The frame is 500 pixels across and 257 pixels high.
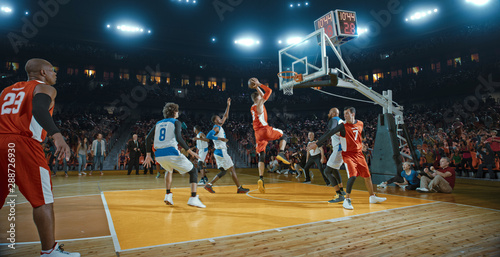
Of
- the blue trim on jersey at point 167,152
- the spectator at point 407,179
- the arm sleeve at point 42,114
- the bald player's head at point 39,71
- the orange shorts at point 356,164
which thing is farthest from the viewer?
the spectator at point 407,179

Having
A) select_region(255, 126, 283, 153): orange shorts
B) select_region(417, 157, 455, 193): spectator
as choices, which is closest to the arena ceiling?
select_region(417, 157, 455, 193): spectator

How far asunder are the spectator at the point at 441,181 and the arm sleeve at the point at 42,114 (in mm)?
8257

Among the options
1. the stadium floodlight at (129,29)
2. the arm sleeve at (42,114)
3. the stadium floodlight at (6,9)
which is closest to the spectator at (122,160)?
the arm sleeve at (42,114)

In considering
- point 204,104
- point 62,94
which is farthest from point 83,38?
point 204,104

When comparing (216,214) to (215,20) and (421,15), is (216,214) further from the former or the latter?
(421,15)

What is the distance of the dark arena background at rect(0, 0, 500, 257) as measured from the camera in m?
3.30

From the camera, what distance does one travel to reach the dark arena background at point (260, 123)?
3.30m

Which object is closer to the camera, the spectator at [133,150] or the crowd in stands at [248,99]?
the spectator at [133,150]

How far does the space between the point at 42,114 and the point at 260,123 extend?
15.4 feet

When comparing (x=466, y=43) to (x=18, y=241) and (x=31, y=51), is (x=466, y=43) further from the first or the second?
(x=31, y=51)

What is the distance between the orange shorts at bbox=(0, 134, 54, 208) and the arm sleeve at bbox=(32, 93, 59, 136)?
321 millimetres

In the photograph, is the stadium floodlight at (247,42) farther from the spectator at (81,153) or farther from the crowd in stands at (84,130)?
the spectator at (81,153)

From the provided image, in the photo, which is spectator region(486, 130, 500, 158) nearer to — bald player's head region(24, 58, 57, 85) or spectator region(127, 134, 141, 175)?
bald player's head region(24, 58, 57, 85)

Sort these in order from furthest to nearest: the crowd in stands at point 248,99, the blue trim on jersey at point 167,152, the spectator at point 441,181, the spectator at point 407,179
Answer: the crowd in stands at point 248,99 → the spectator at point 407,179 → the spectator at point 441,181 → the blue trim on jersey at point 167,152
